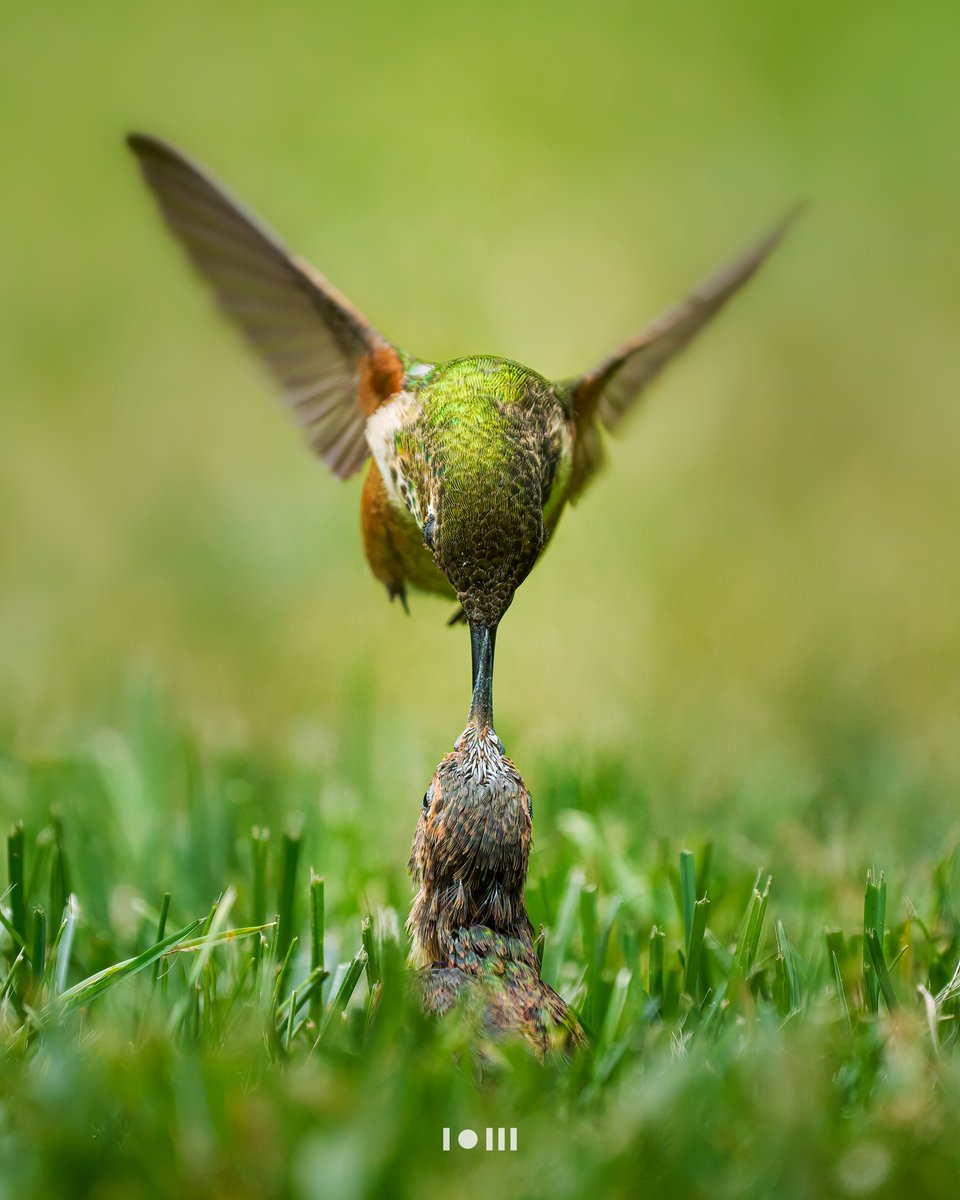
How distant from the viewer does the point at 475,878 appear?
253 centimetres

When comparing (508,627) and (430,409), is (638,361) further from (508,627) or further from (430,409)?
(508,627)

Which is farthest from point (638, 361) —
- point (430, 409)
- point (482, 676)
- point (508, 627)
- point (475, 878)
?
point (508, 627)

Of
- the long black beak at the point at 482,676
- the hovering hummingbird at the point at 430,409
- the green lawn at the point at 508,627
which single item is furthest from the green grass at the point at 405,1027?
the hovering hummingbird at the point at 430,409

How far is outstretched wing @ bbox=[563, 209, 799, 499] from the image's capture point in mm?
3547

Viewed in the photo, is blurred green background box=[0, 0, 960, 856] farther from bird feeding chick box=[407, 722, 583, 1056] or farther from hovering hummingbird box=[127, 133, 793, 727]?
bird feeding chick box=[407, 722, 583, 1056]

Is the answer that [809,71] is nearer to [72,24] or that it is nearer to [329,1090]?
[72,24]

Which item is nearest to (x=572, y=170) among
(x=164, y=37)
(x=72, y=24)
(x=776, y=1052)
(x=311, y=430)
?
(x=164, y=37)

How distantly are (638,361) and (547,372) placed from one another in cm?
271

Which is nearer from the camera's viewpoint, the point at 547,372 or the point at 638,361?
the point at 638,361

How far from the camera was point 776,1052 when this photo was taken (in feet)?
7.00
